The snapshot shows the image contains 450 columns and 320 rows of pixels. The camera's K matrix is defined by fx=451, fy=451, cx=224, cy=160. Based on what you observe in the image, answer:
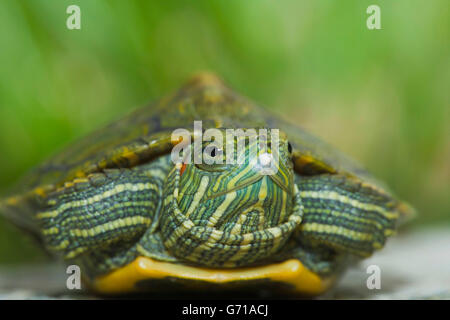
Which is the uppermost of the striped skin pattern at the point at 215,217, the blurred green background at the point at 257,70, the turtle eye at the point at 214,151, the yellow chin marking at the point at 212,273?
the blurred green background at the point at 257,70

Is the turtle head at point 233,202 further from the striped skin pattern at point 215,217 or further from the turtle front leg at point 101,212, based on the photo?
the turtle front leg at point 101,212

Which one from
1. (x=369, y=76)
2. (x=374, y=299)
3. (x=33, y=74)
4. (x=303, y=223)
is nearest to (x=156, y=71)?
(x=33, y=74)

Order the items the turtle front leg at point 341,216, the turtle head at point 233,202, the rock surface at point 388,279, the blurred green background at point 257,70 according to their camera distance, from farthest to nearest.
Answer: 1. the blurred green background at point 257,70
2. the rock surface at point 388,279
3. the turtle front leg at point 341,216
4. the turtle head at point 233,202

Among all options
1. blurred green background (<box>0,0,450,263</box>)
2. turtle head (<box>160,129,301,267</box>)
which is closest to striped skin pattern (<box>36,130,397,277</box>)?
turtle head (<box>160,129,301,267</box>)

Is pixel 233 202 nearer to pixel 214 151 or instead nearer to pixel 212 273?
pixel 214 151

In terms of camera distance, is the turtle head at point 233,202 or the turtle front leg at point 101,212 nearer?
the turtle head at point 233,202

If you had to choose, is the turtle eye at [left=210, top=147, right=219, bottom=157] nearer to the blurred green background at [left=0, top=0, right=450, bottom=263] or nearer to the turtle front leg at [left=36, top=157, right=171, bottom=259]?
the turtle front leg at [left=36, top=157, right=171, bottom=259]

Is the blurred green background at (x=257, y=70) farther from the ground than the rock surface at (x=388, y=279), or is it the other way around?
the blurred green background at (x=257, y=70)

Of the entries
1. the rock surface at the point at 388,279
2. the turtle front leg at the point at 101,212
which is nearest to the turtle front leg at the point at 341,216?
the rock surface at the point at 388,279

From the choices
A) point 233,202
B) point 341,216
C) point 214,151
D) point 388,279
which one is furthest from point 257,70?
point 233,202
